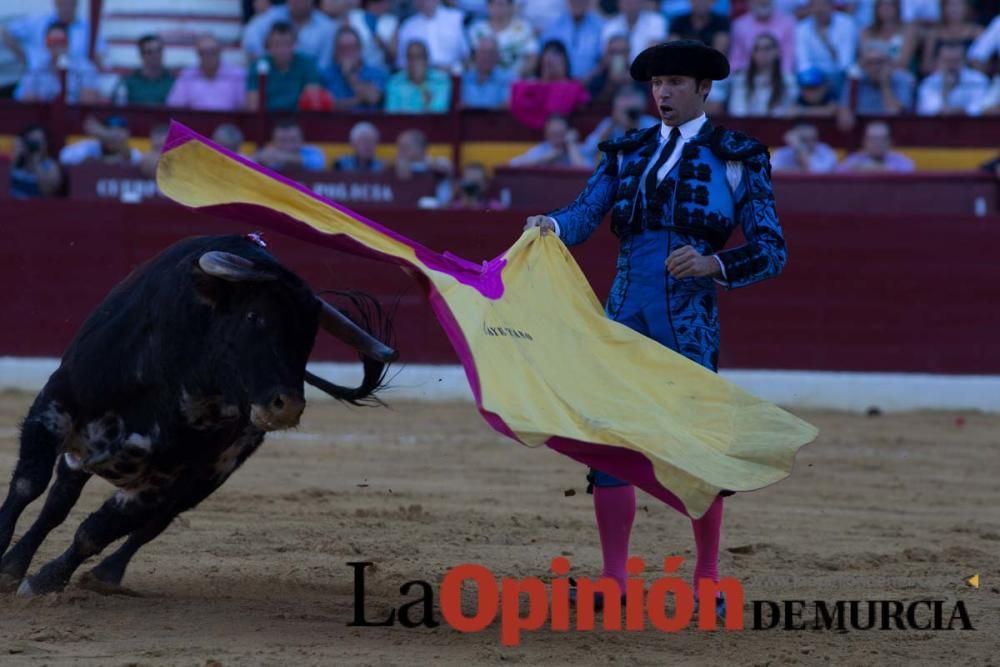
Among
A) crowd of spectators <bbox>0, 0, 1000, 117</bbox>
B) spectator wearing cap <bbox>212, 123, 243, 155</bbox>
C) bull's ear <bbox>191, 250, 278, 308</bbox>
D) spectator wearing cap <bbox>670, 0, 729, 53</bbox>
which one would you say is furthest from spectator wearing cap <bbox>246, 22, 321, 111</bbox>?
bull's ear <bbox>191, 250, 278, 308</bbox>

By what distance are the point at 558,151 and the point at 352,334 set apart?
17.9ft

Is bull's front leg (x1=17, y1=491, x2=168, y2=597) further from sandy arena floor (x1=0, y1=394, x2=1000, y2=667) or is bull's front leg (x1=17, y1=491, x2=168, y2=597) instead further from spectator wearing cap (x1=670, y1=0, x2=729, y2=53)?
spectator wearing cap (x1=670, y1=0, x2=729, y2=53)

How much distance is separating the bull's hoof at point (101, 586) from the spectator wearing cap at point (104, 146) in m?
5.65

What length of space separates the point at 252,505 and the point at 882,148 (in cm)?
501

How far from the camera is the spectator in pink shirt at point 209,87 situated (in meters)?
9.97

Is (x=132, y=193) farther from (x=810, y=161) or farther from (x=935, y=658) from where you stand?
(x=935, y=658)

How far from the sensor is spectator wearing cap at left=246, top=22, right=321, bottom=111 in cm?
989

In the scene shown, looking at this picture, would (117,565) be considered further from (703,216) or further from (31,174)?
(31,174)

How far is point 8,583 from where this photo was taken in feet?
13.4

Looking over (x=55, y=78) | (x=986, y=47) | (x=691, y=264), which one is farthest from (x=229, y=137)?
(x=691, y=264)

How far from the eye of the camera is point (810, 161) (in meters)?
9.43

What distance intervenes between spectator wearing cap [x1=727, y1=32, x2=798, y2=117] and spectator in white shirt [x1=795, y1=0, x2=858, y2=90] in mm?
295

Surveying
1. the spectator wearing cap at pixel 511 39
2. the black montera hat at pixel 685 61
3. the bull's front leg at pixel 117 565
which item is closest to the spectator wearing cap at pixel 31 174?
the spectator wearing cap at pixel 511 39

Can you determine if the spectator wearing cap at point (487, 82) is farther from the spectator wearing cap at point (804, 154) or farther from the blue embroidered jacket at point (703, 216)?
the blue embroidered jacket at point (703, 216)
